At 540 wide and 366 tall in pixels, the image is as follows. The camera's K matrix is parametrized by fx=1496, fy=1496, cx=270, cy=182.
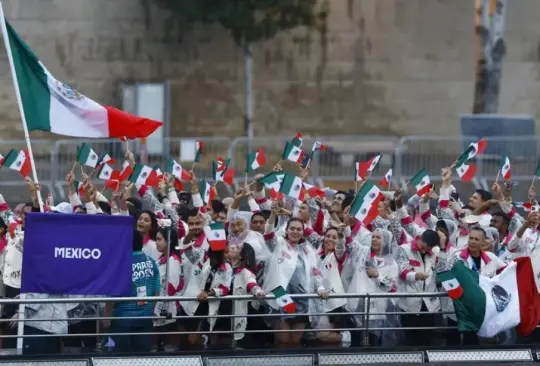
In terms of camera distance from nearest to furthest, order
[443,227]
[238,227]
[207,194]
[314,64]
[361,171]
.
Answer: [238,227]
[443,227]
[361,171]
[207,194]
[314,64]

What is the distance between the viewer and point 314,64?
31688 mm

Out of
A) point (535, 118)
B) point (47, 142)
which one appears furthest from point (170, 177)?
point (535, 118)

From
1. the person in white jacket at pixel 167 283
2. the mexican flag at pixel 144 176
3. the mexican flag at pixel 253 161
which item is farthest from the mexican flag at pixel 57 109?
the mexican flag at pixel 253 161

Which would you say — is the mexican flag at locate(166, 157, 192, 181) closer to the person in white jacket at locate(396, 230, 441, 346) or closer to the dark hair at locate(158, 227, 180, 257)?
the dark hair at locate(158, 227, 180, 257)

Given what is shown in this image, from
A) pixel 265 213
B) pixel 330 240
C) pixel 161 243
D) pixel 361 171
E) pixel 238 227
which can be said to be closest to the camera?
pixel 330 240

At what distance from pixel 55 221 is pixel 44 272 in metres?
0.46

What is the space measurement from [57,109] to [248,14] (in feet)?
53.6

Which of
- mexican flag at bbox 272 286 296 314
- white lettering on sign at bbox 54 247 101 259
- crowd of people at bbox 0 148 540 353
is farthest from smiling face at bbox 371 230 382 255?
white lettering on sign at bbox 54 247 101 259

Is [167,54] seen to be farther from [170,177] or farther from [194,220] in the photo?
[194,220]

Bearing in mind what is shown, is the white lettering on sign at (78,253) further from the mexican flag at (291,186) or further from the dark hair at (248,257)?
the mexican flag at (291,186)

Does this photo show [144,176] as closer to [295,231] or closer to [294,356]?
[295,231]

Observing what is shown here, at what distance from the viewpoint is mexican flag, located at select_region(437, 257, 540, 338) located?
13.4 m

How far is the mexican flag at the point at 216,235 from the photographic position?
1319 centimetres

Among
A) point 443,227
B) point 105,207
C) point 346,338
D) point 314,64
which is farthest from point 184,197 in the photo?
point 314,64
